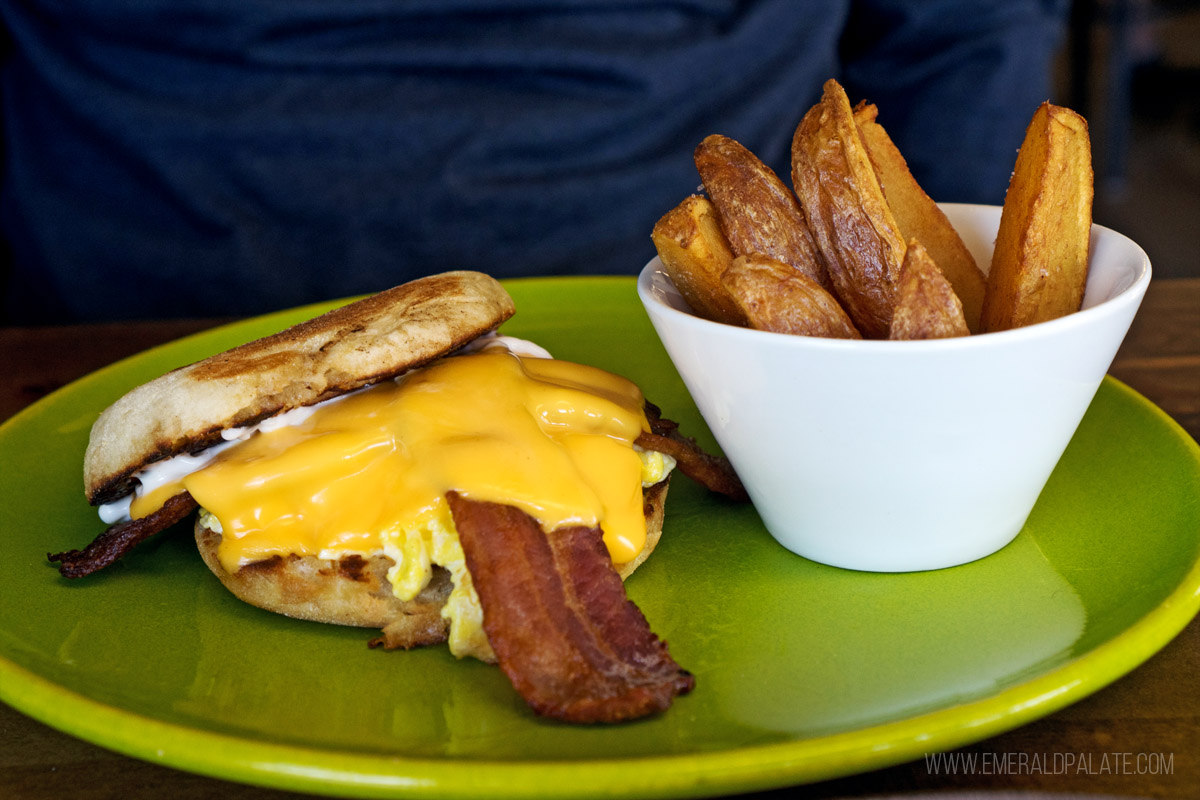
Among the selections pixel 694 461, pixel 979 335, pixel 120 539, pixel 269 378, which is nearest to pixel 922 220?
pixel 979 335

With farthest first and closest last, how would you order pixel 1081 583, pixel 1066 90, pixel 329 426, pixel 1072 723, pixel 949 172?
pixel 1066 90, pixel 949 172, pixel 329 426, pixel 1081 583, pixel 1072 723

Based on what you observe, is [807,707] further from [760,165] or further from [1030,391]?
[760,165]

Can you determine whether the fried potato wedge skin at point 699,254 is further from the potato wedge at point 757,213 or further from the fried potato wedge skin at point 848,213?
the fried potato wedge skin at point 848,213

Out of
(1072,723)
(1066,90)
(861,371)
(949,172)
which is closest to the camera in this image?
(1072,723)

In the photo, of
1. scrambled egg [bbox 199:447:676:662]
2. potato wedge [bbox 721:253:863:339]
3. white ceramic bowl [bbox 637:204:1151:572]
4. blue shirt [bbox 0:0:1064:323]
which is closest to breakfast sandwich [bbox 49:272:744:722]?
scrambled egg [bbox 199:447:676:662]

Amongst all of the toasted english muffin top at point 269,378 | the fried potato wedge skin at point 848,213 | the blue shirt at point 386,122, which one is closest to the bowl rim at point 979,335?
the fried potato wedge skin at point 848,213

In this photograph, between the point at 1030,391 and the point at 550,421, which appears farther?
the point at 550,421

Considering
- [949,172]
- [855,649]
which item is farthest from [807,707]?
[949,172]

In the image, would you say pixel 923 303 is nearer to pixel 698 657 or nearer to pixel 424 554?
pixel 698 657
